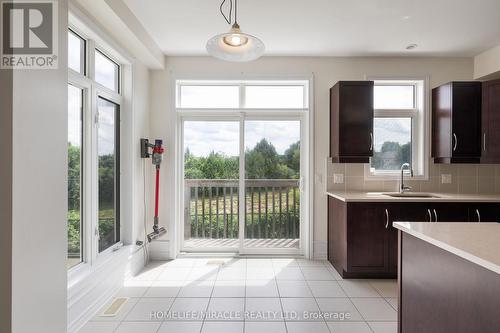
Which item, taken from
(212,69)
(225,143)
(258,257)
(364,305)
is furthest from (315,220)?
(212,69)

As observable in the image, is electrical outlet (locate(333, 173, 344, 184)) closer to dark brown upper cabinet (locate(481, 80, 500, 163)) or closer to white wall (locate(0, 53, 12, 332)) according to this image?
dark brown upper cabinet (locate(481, 80, 500, 163))

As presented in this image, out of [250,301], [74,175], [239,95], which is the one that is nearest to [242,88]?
[239,95]

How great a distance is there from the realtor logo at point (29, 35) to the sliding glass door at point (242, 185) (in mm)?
2176

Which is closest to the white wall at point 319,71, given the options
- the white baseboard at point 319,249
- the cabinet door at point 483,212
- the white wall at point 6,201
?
the white baseboard at point 319,249

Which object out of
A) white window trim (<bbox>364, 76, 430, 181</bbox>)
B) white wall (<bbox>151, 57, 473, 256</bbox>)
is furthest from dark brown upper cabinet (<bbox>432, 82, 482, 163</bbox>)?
white wall (<bbox>151, 57, 473, 256</bbox>)

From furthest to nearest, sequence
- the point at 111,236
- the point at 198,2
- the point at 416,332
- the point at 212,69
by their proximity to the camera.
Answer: the point at 212,69 → the point at 111,236 → the point at 198,2 → the point at 416,332

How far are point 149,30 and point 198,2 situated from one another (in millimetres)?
828

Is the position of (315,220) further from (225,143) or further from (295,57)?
(295,57)

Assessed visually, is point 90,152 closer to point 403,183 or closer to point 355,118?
point 355,118

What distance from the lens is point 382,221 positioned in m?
3.07

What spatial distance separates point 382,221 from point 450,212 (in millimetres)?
749

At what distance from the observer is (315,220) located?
3793 mm

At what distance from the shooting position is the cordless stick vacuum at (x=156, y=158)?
3.44 meters

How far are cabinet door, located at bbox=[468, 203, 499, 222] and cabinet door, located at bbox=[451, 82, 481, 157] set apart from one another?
66 centimetres
